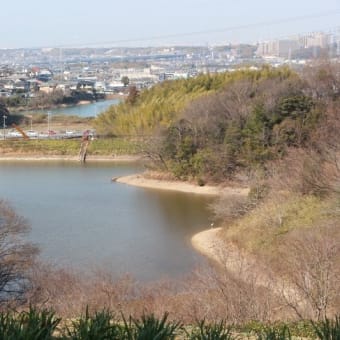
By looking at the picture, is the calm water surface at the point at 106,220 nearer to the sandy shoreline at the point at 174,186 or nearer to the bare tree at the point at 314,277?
the sandy shoreline at the point at 174,186

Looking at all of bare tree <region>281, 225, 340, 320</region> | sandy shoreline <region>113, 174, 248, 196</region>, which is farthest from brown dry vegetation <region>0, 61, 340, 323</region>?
sandy shoreline <region>113, 174, 248, 196</region>

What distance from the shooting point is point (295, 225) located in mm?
7762

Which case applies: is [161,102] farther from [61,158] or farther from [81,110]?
[81,110]

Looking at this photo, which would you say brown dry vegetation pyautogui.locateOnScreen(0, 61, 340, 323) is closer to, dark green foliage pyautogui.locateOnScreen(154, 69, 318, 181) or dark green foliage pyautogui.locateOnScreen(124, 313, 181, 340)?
dark green foliage pyautogui.locateOnScreen(154, 69, 318, 181)

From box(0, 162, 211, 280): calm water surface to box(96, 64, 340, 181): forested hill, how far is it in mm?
880

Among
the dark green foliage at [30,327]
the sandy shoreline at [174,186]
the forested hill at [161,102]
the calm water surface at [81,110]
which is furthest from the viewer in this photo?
the calm water surface at [81,110]

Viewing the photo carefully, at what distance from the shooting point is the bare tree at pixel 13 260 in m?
5.76

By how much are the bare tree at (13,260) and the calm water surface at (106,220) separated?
71 cm

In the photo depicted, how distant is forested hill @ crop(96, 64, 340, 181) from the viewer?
1148 cm

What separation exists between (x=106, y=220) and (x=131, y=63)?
188 ft

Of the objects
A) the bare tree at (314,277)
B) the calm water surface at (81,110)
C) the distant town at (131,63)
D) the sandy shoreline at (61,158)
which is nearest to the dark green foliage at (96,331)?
the bare tree at (314,277)

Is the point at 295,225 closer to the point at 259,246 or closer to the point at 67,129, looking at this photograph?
the point at 259,246

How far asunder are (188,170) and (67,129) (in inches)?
348

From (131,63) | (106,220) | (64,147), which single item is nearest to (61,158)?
(64,147)
